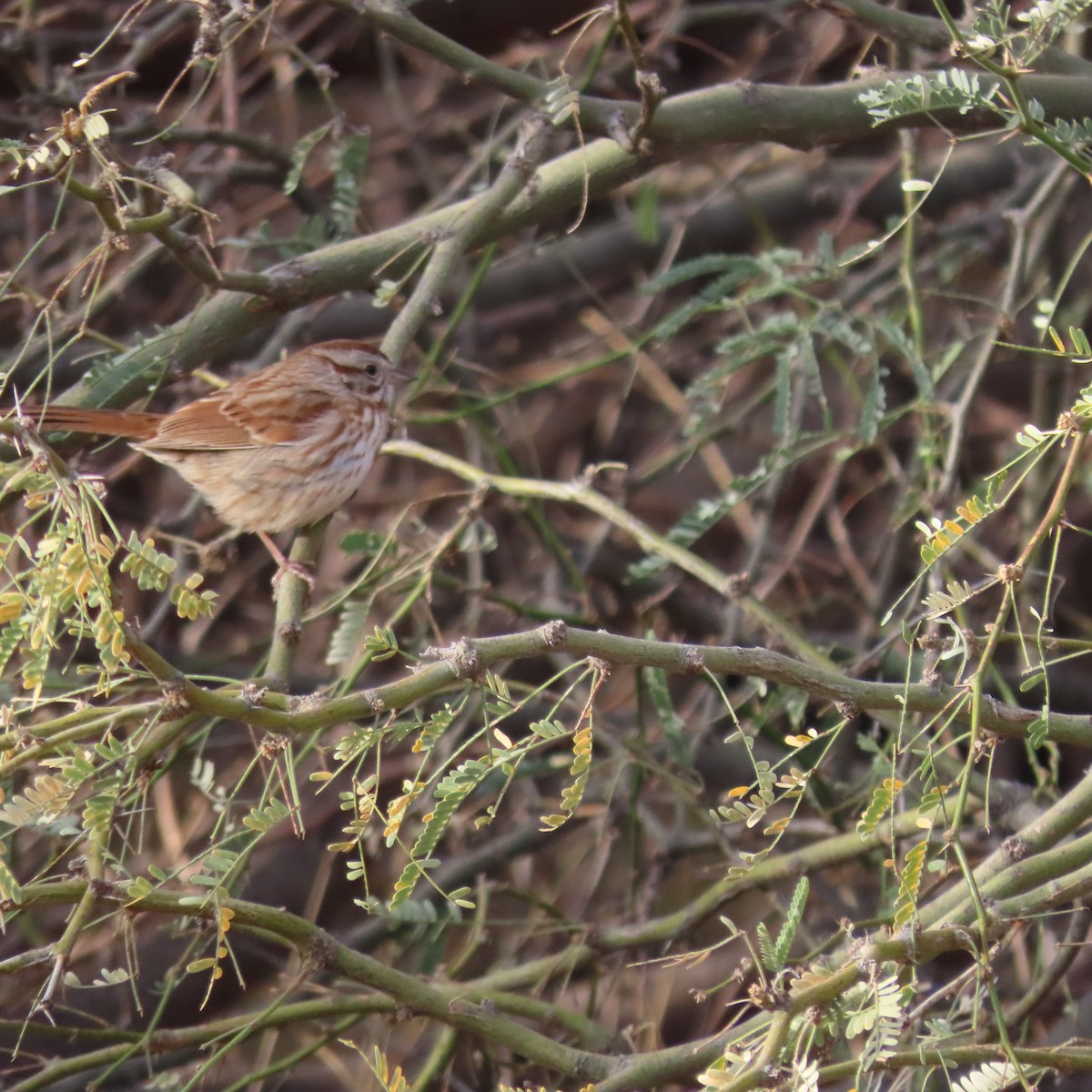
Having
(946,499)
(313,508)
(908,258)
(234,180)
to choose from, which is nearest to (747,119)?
(908,258)

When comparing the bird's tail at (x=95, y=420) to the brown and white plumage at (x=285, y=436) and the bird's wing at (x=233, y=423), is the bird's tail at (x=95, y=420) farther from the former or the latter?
the bird's wing at (x=233, y=423)

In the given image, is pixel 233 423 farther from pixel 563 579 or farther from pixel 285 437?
pixel 563 579

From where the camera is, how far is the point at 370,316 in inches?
219

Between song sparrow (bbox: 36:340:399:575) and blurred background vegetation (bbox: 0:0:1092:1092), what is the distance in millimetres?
173

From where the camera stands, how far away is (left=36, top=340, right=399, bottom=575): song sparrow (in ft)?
14.4

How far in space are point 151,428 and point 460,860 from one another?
1610 millimetres

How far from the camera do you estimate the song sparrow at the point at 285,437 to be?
439 cm

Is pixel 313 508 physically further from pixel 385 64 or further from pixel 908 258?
pixel 385 64

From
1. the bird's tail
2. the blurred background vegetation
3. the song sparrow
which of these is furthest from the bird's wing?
the bird's tail

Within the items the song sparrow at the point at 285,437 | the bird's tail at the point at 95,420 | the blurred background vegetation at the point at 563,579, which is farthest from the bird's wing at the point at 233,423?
the bird's tail at the point at 95,420

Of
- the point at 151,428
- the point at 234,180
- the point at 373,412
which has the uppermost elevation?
the point at 234,180

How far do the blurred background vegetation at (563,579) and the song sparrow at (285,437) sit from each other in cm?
17

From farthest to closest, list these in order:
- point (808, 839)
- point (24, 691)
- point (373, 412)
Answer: point (373, 412)
point (808, 839)
point (24, 691)

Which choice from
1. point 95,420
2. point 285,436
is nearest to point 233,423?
point 285,436
